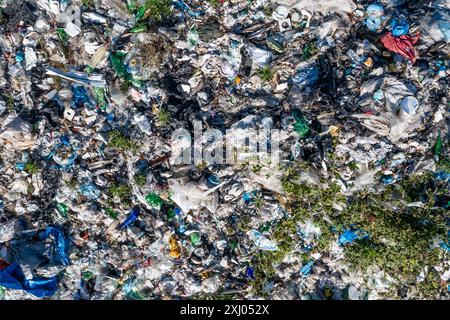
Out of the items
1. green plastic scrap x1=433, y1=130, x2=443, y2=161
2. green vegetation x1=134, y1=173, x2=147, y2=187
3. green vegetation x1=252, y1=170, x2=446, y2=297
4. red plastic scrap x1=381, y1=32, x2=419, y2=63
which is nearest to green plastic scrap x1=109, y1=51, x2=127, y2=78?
green vegetation x1=134, y1=173, x2=147, y2=187

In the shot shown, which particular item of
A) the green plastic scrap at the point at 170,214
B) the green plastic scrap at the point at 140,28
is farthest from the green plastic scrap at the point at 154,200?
the green plastic scrap at the point at 140,28

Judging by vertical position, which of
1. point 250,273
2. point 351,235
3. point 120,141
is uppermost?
point 120,141

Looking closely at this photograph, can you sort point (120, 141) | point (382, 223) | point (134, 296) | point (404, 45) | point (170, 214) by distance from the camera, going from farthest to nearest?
point (134, 296), point (170, 214), point (120, 141), point (382, 223), point (404, 45)

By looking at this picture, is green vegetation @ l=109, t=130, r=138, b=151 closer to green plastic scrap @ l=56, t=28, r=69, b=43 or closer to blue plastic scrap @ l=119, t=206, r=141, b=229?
blue plastic scrap @ l=119, t=206, r=141, b=229

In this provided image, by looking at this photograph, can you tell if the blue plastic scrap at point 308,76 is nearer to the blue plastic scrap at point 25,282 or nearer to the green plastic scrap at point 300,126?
the green plastic scrap at point 300,126

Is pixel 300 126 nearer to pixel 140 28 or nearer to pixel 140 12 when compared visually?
pixel 140 28

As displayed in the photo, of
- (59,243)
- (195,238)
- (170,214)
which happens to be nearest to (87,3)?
(170,214)

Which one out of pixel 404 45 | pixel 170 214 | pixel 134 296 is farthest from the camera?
pixel 134 296

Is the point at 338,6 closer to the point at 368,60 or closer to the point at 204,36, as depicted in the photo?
the point at 368,60
